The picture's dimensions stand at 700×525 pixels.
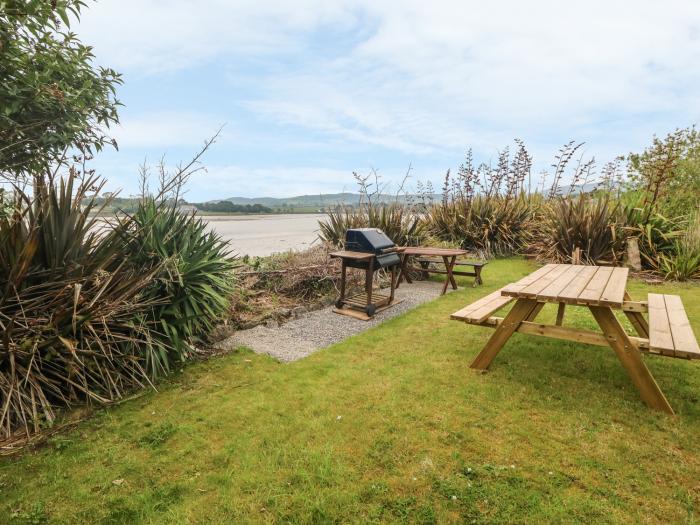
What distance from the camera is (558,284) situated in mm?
3182

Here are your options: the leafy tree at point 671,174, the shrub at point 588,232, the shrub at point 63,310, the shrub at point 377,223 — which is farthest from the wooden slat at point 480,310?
the leafy tree at point 671,174

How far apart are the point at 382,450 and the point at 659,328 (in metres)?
2.25

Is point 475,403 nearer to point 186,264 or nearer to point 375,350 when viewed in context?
point 375,350

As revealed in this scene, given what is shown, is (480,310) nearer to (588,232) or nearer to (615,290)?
(615,290)

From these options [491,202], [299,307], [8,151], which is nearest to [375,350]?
[299,307]

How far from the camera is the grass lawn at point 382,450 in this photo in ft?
6.11

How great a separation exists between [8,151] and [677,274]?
9691 mm

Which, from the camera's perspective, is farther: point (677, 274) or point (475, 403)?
point (677, 274)

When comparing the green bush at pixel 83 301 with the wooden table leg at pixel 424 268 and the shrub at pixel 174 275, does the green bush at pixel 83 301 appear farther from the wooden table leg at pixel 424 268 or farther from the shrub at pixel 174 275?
the wooden table leg at pixel 424 268

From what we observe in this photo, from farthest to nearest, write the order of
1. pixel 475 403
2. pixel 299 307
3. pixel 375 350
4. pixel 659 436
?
pixel 299 307
pixel 375 350
pixel 475 403
pixel 659 436

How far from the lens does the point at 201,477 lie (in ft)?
6.90

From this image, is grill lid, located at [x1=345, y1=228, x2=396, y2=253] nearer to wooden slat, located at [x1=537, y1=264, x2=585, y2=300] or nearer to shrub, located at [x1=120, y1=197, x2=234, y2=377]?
shrub, located at [x1=120, y1=197, x2=234, y2=377]

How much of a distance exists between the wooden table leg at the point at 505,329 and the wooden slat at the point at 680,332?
906 millimetres

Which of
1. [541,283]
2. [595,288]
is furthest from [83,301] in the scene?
[595,288]
